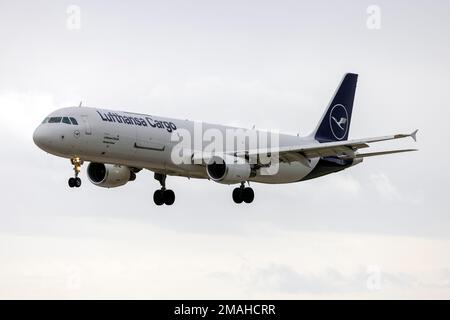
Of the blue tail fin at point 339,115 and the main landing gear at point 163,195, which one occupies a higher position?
the blue tail fin at point 339,115

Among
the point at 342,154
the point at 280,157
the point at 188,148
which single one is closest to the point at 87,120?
the point at 188,148

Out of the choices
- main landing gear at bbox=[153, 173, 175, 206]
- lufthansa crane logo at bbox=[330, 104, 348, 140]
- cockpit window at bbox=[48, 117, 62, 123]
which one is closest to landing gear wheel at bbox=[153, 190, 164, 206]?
main landing gear at bbox=[153, 173, 175, 206]

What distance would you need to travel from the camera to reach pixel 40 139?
66312 millimetres

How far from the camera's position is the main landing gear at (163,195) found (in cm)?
7606

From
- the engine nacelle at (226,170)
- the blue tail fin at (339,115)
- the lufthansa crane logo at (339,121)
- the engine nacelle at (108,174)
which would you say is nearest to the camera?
the engine nacelle at (226,170)

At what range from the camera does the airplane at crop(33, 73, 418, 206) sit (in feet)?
219

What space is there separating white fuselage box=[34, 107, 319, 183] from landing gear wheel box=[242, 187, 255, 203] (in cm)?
250

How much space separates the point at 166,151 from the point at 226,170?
356cm

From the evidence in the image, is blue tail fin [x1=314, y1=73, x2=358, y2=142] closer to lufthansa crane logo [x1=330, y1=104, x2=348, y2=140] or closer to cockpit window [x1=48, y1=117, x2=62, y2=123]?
lufthansa crane logo [x1=330, y1=104, x2=348, y2=140]

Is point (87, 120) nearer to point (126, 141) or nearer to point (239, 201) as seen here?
point (126, 141)

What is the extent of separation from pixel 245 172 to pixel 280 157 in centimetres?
269

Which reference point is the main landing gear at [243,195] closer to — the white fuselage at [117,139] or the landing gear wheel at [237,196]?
the landing gear wheel at [237,196]

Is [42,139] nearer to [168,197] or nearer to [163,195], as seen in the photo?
[163,195]

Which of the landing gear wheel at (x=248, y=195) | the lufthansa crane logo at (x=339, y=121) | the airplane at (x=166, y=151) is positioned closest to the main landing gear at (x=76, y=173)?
the airplane at (x=166, y=151)
